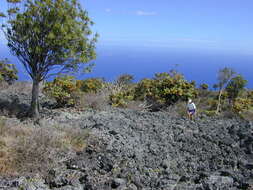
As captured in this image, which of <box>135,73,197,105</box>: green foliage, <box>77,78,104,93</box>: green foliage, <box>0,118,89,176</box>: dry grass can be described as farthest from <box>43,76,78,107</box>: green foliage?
<box>0,118,89,176</box>: dry grass

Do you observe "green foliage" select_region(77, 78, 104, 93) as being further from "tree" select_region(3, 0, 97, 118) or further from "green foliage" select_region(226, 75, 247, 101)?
"green foliage" select_region(226, 75, 247, 101)

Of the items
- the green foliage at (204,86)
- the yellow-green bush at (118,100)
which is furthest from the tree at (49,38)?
the green foliage at (204,86)

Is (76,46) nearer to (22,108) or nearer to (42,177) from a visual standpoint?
(22,108)

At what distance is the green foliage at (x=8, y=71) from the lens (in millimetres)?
13969

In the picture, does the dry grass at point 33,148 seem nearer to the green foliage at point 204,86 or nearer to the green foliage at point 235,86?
the green foliage at point 235,86

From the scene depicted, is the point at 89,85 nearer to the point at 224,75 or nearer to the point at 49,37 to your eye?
the point at 49,37

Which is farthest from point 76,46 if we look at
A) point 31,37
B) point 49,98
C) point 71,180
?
point 71,180

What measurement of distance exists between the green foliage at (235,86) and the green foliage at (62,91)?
49.1 ft

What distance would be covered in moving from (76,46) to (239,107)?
932 cm

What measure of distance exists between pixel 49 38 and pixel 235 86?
58.6 feet

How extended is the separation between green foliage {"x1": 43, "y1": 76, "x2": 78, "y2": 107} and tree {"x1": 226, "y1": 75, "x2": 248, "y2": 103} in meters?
15.0

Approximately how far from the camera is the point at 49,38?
7078mm

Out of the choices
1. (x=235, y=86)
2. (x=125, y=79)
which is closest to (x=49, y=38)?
(x=125, y=79)

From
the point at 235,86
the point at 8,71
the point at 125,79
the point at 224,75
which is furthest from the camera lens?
the point at 235,86
